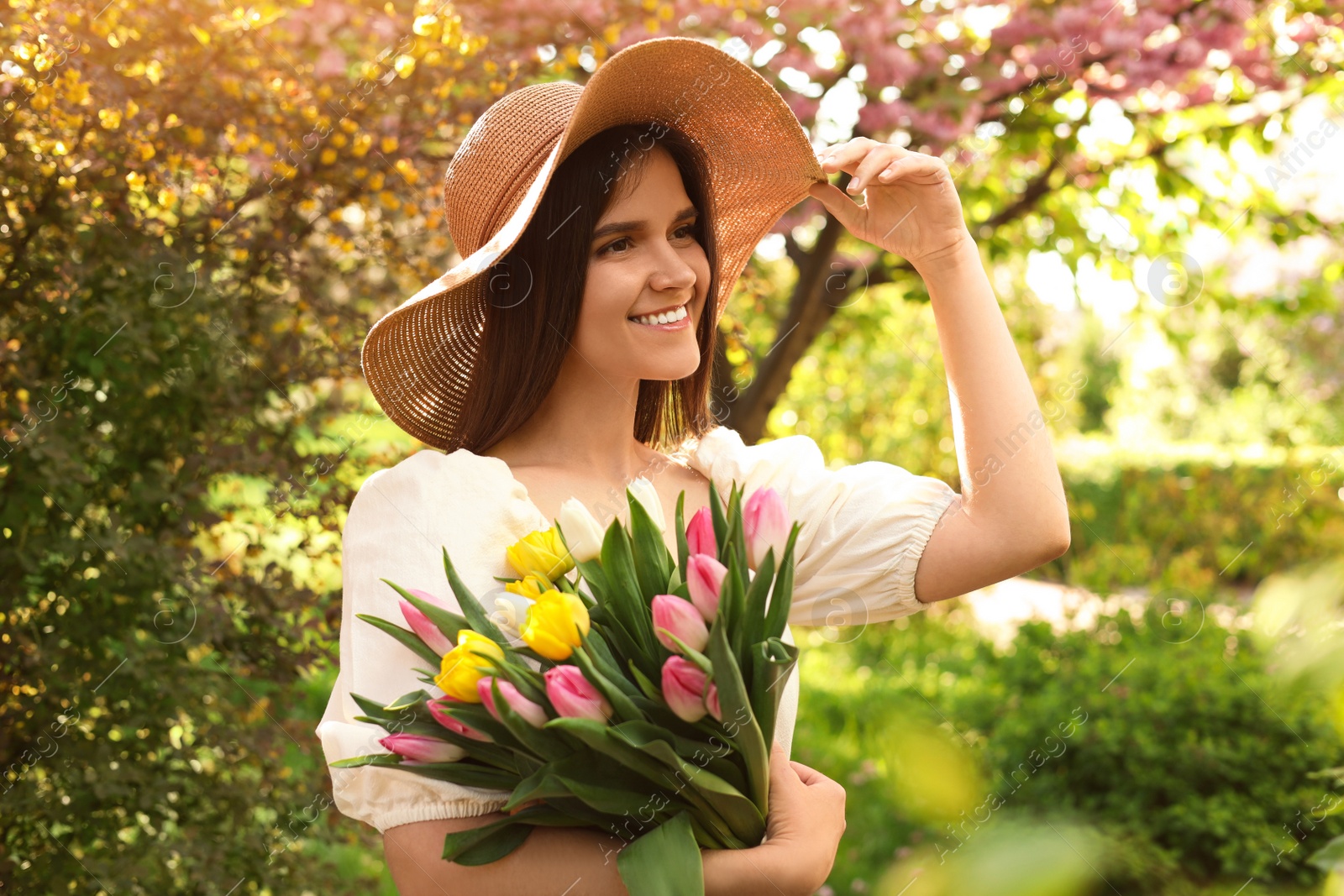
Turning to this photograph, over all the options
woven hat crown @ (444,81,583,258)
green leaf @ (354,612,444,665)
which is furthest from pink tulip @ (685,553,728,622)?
woven hat crown @ (444,81,583,258)

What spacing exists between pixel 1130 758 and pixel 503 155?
3314mm

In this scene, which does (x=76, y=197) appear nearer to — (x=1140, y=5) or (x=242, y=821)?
(x=242, y=821)

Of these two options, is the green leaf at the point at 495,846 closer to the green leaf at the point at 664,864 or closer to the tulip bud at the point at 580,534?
the green leaf at the point at 664,864

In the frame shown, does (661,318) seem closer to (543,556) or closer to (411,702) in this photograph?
(543,556)

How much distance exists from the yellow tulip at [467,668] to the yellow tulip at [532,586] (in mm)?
93

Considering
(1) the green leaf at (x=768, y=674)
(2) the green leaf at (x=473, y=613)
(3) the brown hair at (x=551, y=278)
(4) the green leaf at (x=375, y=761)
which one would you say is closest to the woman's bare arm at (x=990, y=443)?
(3) the brown hair at (x=551, y=278)

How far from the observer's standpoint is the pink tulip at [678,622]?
107cm

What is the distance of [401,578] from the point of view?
138 centimetres

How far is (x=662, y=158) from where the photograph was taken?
5.40ft

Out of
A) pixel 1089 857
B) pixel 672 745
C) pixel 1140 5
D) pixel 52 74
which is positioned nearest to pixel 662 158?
pixel 672 745

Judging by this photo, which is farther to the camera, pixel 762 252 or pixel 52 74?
pixel 762 252

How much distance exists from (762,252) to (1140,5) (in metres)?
1.41

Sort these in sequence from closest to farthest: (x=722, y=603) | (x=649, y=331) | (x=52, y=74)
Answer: (x=722, y=603), (x=649, y=331), (x=52, y=74)

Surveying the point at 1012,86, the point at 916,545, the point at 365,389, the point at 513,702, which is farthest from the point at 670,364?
the point at 1012,86
